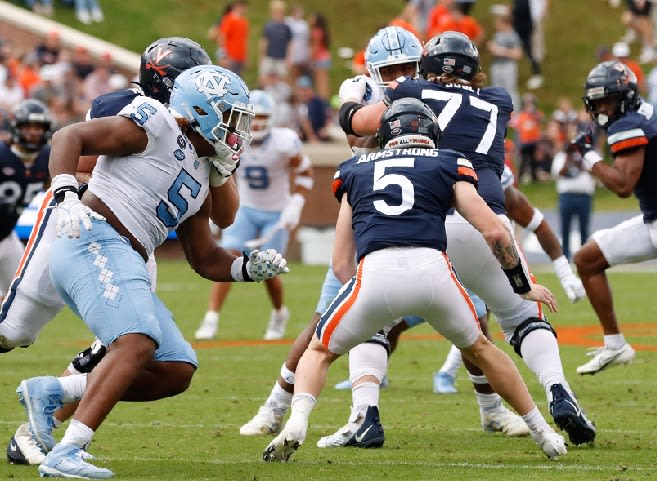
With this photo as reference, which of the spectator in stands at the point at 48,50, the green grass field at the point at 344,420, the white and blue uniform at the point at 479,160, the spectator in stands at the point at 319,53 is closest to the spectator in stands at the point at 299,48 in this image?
the spectator in stands at the point at 319,53

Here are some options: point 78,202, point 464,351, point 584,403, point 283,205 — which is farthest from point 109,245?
point 283,205

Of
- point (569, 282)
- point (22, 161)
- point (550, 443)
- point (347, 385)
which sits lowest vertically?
point (347, 385)

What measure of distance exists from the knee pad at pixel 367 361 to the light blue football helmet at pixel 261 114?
5252mm

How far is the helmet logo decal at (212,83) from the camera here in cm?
570

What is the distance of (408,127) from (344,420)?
2078 millimetres

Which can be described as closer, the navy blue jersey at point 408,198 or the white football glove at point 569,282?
the navy blue jersey at point 408,198

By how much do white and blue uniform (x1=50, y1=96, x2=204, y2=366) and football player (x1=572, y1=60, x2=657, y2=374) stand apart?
131 inches

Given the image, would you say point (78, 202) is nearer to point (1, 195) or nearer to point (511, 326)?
point (511, 326)

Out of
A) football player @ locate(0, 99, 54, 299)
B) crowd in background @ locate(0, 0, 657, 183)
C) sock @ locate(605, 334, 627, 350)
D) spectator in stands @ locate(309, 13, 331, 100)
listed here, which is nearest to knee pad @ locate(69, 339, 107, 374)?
sock @ locate(605, 334, 627, 350)

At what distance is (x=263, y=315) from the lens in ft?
44.2

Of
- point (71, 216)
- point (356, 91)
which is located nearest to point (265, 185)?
point (356, 91)

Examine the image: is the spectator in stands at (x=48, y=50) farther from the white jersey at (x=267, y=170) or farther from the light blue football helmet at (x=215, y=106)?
the light blue football helmet at (x=215, y=106)

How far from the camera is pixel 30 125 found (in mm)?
10070

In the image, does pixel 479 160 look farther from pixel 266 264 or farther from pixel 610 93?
pixel 610 93
